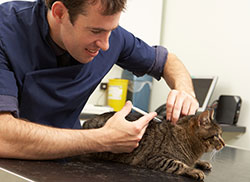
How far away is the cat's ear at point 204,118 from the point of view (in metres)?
1.14

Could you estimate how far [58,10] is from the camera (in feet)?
3.16

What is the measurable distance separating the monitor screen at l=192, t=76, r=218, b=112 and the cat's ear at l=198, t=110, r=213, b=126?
1245 millimetres

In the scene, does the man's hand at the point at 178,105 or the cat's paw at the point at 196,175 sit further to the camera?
the man's hand at the point at 178,105

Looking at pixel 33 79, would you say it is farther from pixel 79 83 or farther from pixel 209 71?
pixel 209 71

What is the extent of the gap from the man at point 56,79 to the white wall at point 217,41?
1394 millimetres

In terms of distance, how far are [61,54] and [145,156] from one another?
0.47m

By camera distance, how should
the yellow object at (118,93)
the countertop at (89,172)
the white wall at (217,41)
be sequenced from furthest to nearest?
the yellow object at (118,93), the white wall at (217,41), the countertop at (89,172)

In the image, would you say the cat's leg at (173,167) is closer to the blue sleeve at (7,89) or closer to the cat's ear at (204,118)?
the cat's ear at (204,118)

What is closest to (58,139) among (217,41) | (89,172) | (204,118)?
(89,172)

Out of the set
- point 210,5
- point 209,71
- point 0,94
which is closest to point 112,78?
point 209,71

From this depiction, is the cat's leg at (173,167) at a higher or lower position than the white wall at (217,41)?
lower

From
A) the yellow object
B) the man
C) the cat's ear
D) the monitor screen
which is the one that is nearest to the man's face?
the man

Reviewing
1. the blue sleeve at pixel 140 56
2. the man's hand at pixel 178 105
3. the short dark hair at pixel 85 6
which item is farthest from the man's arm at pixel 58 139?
the blue sleeve at pixel 140 56

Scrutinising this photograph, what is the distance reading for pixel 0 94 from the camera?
844 millimetres
